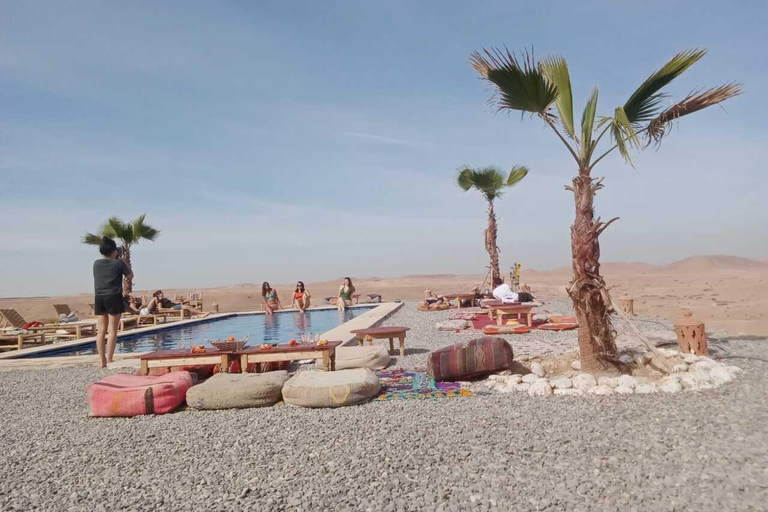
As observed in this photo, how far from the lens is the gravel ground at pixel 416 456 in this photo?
9.47 ft

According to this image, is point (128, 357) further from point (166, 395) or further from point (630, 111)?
point (630, 111)

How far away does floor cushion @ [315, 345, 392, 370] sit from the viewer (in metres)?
6.70

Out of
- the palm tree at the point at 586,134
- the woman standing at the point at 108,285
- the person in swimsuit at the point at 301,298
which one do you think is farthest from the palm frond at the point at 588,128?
the person in swimsuit at the point at 301,298

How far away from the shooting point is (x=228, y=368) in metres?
6.25

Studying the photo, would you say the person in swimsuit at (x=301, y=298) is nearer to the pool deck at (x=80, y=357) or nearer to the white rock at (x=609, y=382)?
the pool deck at (x=80, y=357)

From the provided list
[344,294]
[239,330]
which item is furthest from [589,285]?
[344,294]

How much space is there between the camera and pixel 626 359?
5.91 metres

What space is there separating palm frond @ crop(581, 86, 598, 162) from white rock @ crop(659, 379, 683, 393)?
7.56ft

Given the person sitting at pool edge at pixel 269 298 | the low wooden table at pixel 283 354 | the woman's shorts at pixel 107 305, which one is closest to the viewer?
the low wooden table at pixel 283 354

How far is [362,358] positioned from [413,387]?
146cm

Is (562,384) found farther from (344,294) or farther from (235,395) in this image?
(344,294)

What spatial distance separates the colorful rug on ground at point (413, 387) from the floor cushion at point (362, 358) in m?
0.40

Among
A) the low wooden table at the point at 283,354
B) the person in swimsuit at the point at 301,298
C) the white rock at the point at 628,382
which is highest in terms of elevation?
the person in swimsuit at the point at 301,298

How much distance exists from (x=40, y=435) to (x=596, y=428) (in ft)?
14.9
